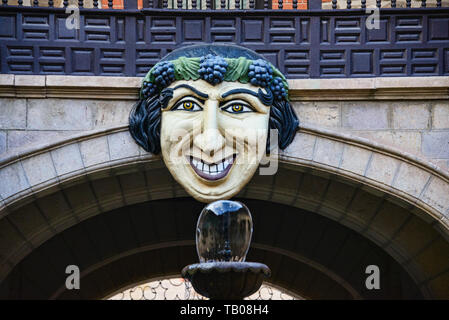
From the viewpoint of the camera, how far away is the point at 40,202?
11422mm

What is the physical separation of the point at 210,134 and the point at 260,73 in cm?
78

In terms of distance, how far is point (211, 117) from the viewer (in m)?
10.5

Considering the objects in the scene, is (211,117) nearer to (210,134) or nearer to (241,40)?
(210,134)

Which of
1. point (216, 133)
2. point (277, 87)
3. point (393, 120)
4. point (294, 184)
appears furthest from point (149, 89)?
point (393, 120)

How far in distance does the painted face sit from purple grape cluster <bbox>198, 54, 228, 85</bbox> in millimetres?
83

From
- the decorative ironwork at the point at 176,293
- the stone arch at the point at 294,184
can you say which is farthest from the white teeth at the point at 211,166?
the decorative ironwork at the point at 176,293

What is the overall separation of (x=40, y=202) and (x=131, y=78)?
1.72m

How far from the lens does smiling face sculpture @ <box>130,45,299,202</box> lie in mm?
10602

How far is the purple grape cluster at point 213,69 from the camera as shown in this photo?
34.5 ft

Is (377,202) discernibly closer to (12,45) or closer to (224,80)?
(224,80)

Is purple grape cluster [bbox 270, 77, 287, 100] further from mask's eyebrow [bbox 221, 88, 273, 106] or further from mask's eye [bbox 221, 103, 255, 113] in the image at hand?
mask's eye [bbox 221, 103, 255, 113]

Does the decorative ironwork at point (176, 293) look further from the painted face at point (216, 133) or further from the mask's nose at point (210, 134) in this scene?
the mask's nose at point (210, 134)
